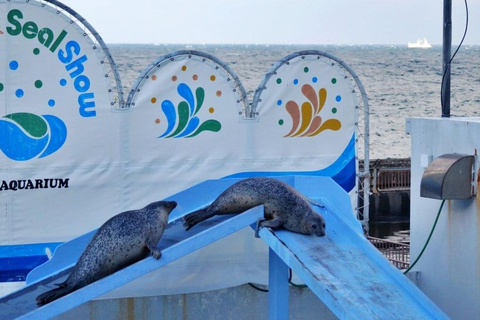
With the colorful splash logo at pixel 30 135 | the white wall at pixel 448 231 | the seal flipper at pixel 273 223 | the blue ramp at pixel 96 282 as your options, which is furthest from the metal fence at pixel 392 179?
the seal flipper at pixel 273 223

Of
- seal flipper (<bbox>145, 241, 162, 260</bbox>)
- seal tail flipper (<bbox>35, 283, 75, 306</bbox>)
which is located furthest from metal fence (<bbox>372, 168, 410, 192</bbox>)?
seal tail flipper (<bbox>35, 283, 75, 306</bbox>)

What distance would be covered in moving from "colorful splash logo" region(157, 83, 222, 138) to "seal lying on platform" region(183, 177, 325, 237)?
6.66 ft

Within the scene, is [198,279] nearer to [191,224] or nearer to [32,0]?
[191,224]

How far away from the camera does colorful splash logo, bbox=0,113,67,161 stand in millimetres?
10289

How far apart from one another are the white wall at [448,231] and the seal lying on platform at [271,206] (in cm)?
211

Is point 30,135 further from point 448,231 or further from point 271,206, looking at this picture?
point 448,231

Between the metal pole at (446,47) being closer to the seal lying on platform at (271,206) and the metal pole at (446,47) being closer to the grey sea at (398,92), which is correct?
the seal lying on platform at (271,206)

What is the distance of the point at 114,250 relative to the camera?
26.2ft

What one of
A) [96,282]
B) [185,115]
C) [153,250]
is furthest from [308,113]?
[96,282]

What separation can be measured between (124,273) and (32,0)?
166 inches

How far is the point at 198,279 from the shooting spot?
10484mm

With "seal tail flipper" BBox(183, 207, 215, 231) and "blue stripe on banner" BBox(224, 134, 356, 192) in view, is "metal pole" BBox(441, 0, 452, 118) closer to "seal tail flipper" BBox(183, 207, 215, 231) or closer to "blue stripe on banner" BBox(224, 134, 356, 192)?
"blue stripe on banner" BBox(224, 134, 356, 192)

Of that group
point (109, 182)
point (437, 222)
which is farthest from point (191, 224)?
point (437, 222)

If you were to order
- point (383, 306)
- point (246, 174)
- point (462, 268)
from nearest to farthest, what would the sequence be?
1. point (383, 306)
2. point (462, 268)
3. point (246, 174)
